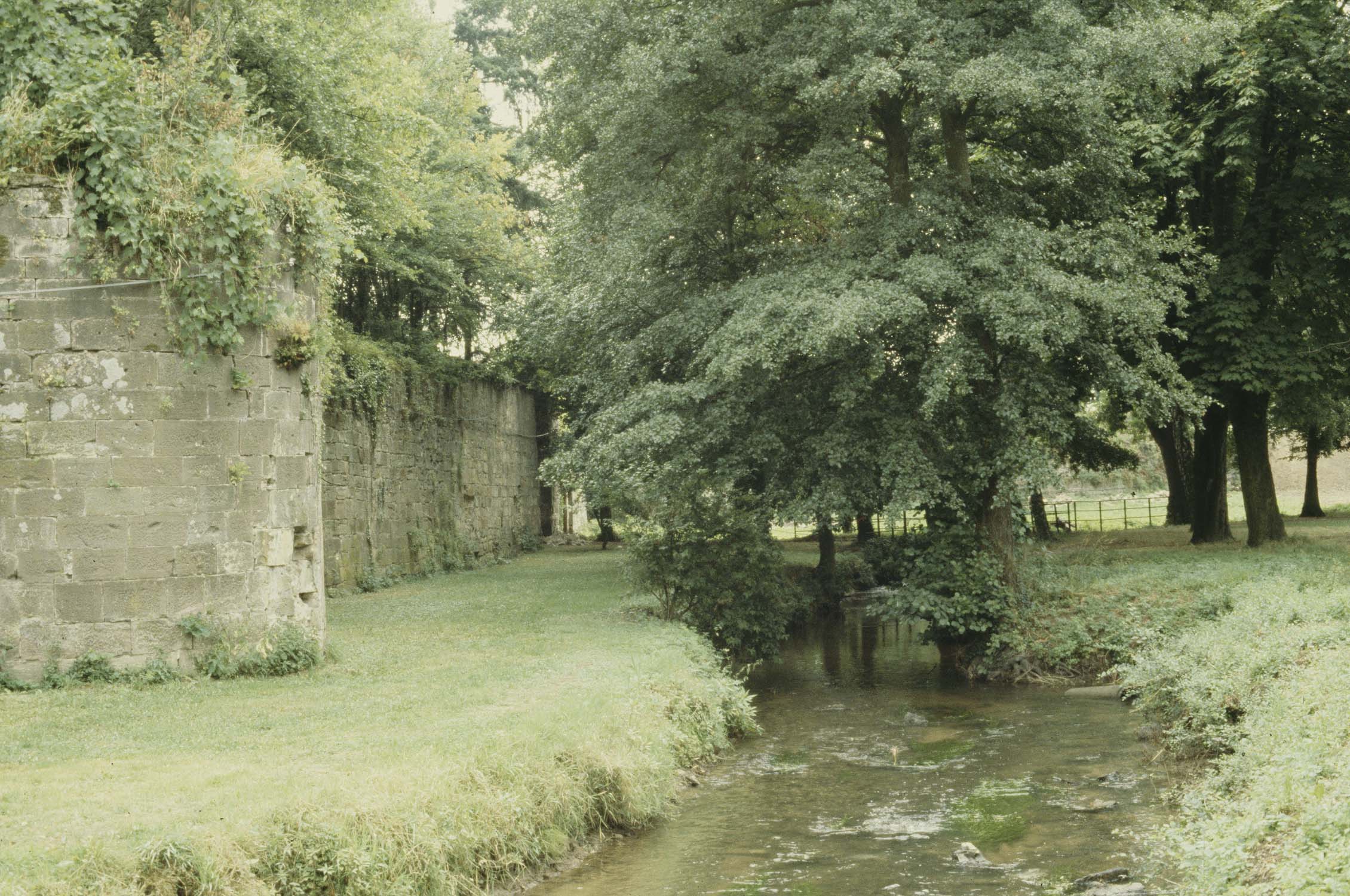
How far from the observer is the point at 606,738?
9352mm

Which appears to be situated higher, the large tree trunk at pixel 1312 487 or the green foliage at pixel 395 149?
the green foliage at pixel 395 149

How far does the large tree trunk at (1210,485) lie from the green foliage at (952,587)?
8755mm

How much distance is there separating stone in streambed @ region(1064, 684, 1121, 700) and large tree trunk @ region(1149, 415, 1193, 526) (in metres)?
13.9

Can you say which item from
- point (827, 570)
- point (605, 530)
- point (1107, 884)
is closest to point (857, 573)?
point (827, 570)

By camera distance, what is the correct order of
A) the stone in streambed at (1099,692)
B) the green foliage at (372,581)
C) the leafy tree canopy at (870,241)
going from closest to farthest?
1. the stone in streambed at (1099,692)
2. the leafy tree canopy at (870,241)
3. the green foliage at (372,581)

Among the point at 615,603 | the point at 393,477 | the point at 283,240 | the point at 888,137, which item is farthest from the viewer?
the point at 393,477

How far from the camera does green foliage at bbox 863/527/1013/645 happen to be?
53.9 feet

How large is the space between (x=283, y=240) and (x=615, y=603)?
28.8 feet

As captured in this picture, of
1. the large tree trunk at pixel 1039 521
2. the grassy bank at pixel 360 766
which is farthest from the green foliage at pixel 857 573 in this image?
the grassy bank at pixel 360 766

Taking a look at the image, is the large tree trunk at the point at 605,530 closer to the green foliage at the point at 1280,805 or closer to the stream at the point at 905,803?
the stream at the point at 905,803

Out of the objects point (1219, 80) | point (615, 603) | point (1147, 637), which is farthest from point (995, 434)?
point (1219, 80)

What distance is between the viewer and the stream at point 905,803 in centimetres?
820

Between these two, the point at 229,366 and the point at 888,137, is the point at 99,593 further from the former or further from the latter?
the point at 888,137

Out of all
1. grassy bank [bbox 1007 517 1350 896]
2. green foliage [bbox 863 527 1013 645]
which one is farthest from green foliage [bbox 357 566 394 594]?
grassy bank [bbox 1007 517 1350 896]
